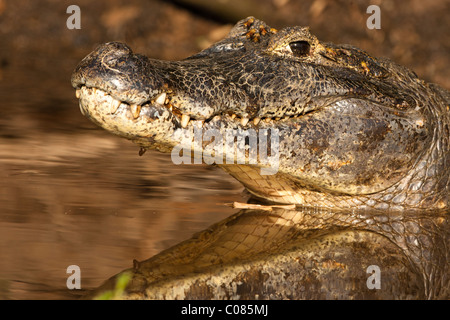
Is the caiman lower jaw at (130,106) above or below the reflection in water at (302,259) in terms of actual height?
above

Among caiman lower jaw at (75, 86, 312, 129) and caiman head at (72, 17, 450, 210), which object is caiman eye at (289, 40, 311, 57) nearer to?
caiman head at (72, 17, 450, 210)

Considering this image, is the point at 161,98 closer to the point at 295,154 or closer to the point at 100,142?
the point at 295,154

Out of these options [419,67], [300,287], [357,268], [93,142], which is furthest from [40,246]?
[419,67]

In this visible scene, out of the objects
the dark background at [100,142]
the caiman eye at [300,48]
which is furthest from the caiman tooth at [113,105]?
the caiman eye at [300,48]

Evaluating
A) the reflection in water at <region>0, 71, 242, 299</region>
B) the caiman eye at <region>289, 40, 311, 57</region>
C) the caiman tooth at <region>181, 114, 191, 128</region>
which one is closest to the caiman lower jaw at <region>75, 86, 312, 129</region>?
the caiman tooth at <region>181, 114, 191, 128</region>

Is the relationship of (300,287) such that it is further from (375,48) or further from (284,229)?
(375,48)

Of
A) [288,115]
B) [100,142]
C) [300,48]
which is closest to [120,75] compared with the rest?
[288,115]

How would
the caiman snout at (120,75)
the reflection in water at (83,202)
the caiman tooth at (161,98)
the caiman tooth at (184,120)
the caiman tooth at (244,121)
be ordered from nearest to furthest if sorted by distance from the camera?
the reflection in water at (83,202)
the caiman snout at (120,75)
the caiman tooth at (161,98)
the caiman tooth at (184,120)
the caiman tooth at (244,121)

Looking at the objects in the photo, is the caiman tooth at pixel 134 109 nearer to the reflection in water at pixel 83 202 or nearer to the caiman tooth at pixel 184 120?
the caiman tooth at pixel 184 120
